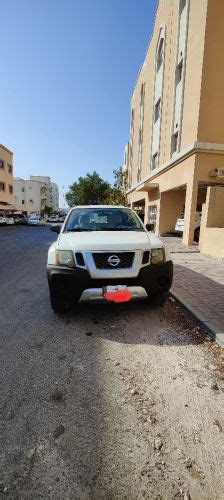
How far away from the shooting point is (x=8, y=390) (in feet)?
7.75

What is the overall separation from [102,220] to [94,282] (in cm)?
182

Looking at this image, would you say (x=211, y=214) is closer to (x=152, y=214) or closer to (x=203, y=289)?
(x=203, y=289)

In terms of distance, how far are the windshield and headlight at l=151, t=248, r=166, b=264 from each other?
104 centimetres

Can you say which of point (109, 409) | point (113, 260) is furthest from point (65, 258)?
point (109, 409)

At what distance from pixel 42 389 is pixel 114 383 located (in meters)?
0.65

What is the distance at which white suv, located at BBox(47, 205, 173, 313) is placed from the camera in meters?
3.58

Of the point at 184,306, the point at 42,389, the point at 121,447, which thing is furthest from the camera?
the point at 184,306

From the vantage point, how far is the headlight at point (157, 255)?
151 inches

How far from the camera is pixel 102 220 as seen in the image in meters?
5.10

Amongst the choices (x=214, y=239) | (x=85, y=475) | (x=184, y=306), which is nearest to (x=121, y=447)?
(x=85, y=475)

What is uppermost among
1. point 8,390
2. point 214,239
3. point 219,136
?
point 219,136

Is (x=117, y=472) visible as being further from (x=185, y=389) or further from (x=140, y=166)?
(x=140, y=166)

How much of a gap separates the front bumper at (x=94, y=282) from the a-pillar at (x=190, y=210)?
9.59m

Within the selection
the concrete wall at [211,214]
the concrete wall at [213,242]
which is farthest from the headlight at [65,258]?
the concrete wall at [211,214]
